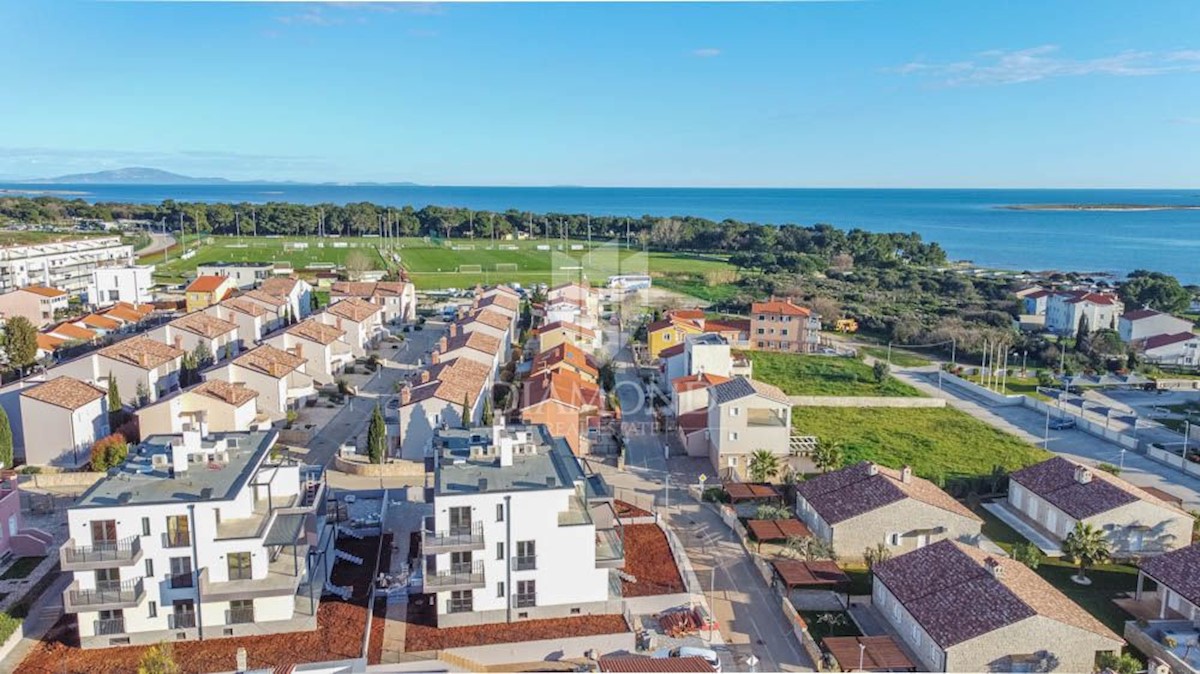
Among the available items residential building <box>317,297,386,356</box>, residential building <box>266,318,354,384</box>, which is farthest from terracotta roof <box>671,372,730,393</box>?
residential building <box>317,297,386,356</box>

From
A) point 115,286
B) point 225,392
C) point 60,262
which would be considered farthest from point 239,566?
point 60,262

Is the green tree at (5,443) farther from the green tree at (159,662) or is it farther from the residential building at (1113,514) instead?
the residential building at (1113,514)

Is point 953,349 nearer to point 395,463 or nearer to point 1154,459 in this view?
point 1154,459

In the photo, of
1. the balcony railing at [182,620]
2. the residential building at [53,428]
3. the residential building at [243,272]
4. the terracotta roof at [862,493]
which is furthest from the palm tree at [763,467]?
the residential building at [243,272]

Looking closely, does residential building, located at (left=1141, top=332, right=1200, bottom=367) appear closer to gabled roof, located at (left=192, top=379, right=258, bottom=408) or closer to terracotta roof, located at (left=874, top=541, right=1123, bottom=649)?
terracotta roof, located at (left=874, top=541, right=1123, bottom=649)

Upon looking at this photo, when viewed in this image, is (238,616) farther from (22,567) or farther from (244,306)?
(244,306)

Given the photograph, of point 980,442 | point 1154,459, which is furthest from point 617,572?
point 1154,459
